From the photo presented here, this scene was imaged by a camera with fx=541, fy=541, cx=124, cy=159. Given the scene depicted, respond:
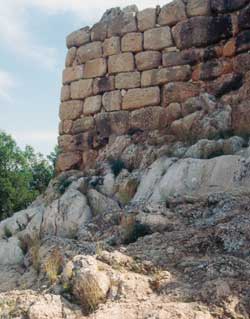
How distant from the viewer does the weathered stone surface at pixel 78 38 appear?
9234mm

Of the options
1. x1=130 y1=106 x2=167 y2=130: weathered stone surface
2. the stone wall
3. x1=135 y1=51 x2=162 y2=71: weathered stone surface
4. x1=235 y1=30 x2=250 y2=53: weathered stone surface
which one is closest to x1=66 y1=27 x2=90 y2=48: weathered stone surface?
the stone wall

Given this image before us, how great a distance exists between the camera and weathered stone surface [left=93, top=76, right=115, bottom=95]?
28.6 feet

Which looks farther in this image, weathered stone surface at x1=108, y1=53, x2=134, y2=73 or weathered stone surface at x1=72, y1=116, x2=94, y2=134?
weathered stone surface at x1=72, y1=116, x2=94, y2=134

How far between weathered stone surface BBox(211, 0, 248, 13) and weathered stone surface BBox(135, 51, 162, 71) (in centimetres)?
109

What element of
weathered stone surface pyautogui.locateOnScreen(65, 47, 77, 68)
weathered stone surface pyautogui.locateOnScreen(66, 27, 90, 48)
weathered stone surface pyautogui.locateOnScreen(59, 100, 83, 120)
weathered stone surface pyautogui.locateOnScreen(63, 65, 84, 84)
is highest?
weathered stone surface pyautogui.locateOnScreen(66, 27, 90, 48)

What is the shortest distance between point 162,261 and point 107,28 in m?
5.59

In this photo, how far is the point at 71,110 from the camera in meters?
9.02

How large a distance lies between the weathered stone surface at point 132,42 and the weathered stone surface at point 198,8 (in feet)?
2.90

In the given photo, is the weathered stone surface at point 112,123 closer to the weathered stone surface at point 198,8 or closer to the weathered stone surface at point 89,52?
the weathered stone surface at point 89,52

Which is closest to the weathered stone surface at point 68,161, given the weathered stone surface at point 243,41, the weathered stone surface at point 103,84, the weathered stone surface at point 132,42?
the weathered stone surface at point 103,84

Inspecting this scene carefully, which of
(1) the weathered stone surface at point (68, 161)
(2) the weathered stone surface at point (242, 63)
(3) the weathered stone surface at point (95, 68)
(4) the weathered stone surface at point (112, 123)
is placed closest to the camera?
(2) the weathered stone surface at point (242, 63)

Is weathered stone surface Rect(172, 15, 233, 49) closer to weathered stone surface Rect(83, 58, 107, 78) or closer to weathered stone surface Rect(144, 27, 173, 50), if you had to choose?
weathered stone surface Rect(144, 27, 173, 50)

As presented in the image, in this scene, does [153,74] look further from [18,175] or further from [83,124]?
[18,175]

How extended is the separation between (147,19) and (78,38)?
4.44 feet
